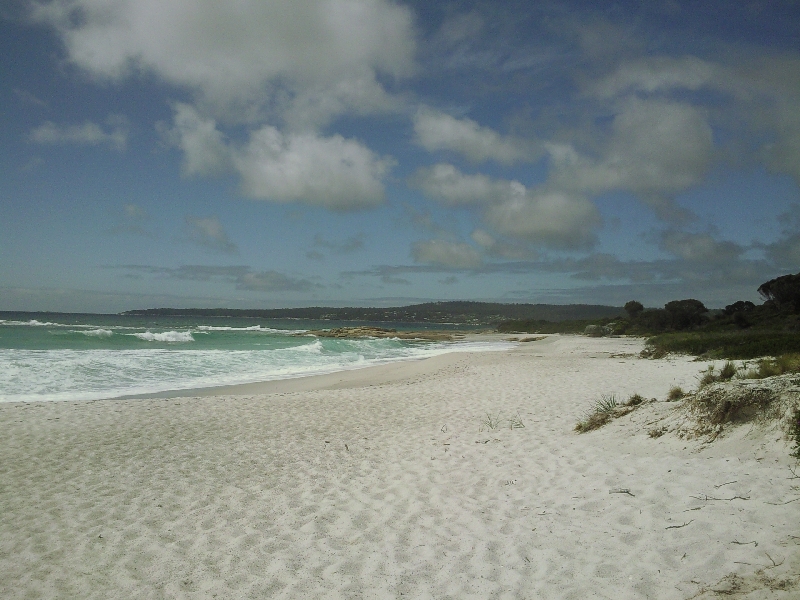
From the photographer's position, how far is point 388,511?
5.34 metres

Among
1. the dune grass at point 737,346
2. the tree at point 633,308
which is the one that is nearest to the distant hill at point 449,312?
the tree at point 633,308

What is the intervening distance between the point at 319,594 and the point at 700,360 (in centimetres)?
1780

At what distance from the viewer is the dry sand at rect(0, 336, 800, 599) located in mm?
3812

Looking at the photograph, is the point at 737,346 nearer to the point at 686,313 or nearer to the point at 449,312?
the point at 686,313

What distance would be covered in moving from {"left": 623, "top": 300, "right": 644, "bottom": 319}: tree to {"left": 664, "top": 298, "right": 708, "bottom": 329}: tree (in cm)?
1130

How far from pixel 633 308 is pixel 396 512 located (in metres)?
61.2

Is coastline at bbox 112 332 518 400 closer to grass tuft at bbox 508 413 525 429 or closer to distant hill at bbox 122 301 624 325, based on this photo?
grass tuft at bbox 508 413 525 429

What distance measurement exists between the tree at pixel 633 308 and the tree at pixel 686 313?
37.1 ft

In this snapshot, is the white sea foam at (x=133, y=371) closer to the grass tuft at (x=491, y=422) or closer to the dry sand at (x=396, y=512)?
the dry sand at (x=396, y=512)

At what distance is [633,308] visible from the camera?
59.2 m

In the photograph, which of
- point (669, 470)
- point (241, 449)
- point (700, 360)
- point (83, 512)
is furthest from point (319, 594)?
point (700, 360)

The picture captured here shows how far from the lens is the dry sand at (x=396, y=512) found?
3.81 metres

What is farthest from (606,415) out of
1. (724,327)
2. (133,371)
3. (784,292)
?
(784,292)

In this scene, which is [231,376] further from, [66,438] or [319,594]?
[319,594]
